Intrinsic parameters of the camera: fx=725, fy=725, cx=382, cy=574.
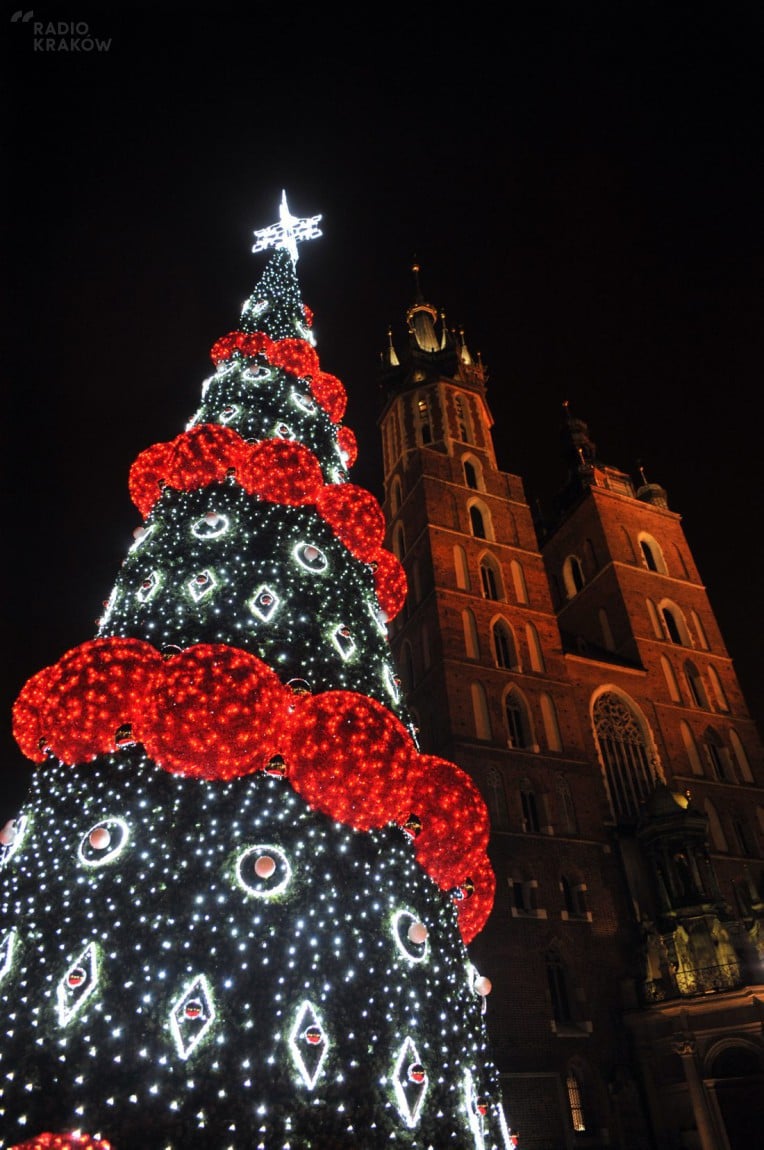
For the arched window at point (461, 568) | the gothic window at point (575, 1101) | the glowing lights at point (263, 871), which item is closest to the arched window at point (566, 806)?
the gothic window at point (575, 1101)

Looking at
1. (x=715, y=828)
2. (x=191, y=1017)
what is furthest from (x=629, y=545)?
(x=191, y=1017)

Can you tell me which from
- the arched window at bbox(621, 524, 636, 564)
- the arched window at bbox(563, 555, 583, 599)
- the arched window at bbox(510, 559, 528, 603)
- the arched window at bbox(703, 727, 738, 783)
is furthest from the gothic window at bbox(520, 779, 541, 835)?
the arched window at bbox(621, 524, 636, 564)

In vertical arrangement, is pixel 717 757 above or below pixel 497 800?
above

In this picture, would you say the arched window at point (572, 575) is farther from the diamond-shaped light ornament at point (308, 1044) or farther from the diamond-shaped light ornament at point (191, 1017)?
the diamond-shaped light ornament at point (191, 1017)

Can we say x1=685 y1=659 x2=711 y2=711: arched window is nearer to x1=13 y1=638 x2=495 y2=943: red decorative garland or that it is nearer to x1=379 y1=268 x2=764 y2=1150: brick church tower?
x1=379 y1=268 x2=764 y2=1150: brick church tower

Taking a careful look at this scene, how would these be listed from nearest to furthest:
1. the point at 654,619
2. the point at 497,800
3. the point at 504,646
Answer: the point at 497,800, the point at 504,646, the point at 654,619

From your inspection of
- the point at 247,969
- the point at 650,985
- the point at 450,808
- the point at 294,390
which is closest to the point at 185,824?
the point at 247,969

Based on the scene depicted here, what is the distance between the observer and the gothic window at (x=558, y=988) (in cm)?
1716

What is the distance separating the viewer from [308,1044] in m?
4.39

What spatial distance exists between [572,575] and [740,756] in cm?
1076

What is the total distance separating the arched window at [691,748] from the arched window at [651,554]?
8.01 m

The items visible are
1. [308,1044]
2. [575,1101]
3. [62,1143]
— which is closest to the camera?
[62,1143]

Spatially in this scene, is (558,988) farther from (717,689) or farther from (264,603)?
(264,603)

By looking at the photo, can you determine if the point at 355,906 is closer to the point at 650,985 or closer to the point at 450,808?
the point at 450,808
